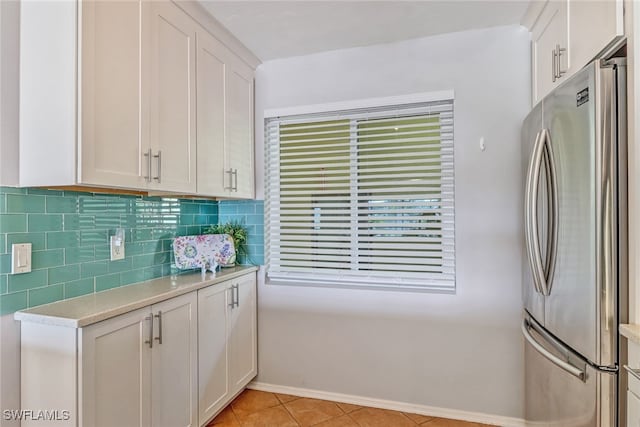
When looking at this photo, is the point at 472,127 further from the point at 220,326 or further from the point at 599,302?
the point at 220,326

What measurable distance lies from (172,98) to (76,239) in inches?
34.3

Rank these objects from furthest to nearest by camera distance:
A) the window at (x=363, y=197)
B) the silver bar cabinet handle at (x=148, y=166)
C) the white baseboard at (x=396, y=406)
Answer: the window at (x=363, y=197)
the white baseboard at (x=396, y=406)
the silver bar cabinet handle at (x=148, y=166)

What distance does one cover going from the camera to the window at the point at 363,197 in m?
2.31

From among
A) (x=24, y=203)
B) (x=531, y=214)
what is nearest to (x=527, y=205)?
(x=531, y=214)

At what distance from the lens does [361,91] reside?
8.09ft

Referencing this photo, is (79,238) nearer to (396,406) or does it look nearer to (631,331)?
(396,406)

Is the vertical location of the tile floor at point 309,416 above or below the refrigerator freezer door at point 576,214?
below

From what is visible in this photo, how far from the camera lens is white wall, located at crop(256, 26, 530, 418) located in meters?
2.16

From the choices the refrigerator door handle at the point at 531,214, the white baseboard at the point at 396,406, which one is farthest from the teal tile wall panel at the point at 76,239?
the refrigerator door handle at the point at 531,214

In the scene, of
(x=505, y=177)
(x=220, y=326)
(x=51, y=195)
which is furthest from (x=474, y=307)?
(x=51, y=195)

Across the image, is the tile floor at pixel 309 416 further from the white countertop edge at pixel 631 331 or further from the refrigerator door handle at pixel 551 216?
the white countertop edge at pixel 631 331

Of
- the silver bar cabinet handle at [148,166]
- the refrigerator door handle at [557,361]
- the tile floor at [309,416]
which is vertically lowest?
the tile floor at [309,416]

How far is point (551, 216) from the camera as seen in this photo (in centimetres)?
151

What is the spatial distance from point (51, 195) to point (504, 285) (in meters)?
2.54
